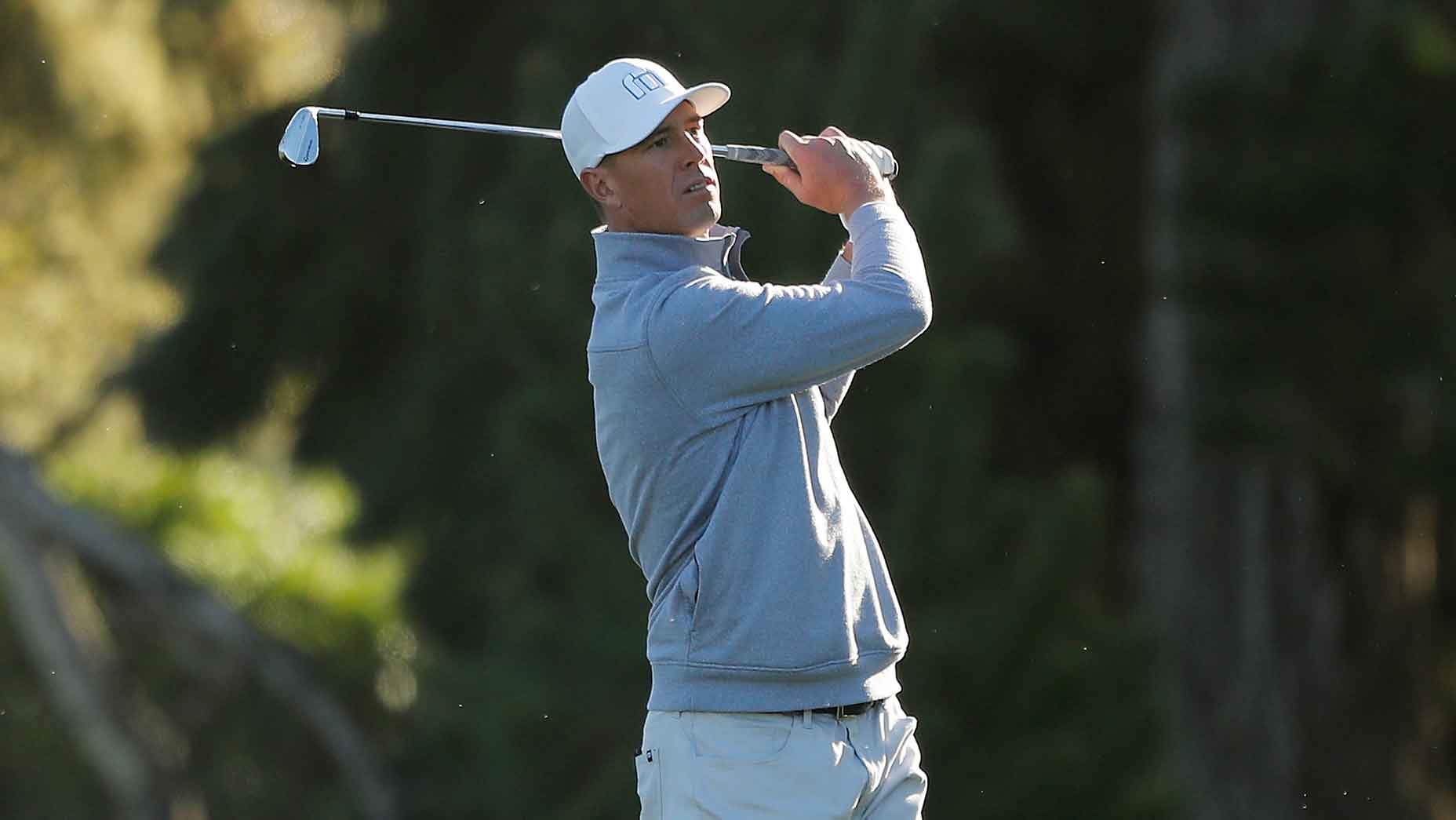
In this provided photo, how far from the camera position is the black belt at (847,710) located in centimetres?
295

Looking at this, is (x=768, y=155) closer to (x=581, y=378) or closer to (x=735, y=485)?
(x=735, y=485)

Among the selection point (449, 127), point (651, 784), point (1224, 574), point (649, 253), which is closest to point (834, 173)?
point (649, 253)

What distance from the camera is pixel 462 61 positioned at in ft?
35.3

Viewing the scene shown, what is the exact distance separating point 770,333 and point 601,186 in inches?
13.9

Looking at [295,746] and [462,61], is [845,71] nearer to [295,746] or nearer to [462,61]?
[462,61]

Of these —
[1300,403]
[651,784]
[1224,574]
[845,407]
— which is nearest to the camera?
[651,784]

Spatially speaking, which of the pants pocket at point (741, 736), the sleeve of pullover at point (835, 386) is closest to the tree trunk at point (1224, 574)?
the sleeve of pullover at point (835, 386)

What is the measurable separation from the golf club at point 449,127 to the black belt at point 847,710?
72 centimetres

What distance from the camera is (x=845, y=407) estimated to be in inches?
283

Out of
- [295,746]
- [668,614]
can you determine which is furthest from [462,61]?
[668,614]

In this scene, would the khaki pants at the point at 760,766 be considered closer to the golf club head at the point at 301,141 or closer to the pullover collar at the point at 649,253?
the pullover collar at the point at 649,253

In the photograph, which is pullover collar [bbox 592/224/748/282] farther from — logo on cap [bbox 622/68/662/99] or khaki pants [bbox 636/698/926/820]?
khaki pants [bbox 636/698/926/820]

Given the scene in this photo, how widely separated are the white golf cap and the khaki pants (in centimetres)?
73

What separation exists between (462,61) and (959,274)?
153 inches
